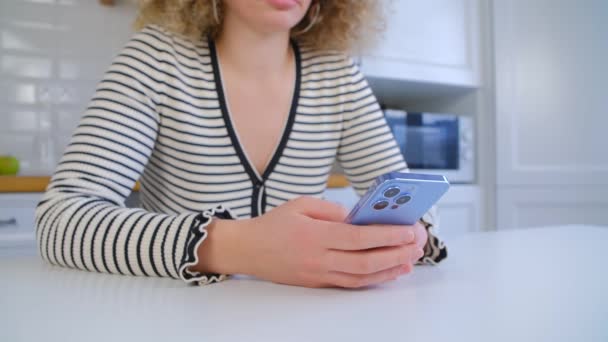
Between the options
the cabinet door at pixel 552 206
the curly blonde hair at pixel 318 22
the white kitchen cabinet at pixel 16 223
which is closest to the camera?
the curly blonde hair at pixel 318 22

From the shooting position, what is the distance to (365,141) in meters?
0.84

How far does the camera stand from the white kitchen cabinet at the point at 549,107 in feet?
6.16

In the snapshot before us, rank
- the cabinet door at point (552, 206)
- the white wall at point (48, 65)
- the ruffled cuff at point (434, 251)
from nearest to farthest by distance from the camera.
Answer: the ruffled cuff at point (434, 251), the white wall at point (48, 65), the cabinet door at point (552, 206)

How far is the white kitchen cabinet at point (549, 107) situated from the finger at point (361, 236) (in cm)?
171

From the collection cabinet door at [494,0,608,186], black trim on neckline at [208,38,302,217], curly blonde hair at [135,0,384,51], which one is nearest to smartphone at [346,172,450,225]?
black trim on neckline at [208,38,302,217]

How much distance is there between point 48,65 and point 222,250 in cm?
158

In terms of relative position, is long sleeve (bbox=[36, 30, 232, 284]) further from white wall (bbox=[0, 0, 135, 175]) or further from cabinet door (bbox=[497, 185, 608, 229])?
cabinet door (bbox=[497, 185, 608, 229])

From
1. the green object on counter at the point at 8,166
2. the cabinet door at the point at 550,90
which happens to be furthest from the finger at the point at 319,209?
the cabinet door at the point at 550,90

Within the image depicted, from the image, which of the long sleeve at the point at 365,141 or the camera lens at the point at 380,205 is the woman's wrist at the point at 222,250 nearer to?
the camera lens at the point at 380,205


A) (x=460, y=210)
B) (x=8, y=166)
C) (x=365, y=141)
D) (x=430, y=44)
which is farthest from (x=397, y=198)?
(x=430, y=44)

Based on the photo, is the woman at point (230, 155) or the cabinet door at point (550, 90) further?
the cabinet door at point (550, 90)

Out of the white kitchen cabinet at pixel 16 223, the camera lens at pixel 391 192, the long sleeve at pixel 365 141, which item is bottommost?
the white kitchen cabinet at pixel 16 223

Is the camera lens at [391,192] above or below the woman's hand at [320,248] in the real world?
above

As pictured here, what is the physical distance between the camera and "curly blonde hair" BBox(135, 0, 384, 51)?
79 centimetres
